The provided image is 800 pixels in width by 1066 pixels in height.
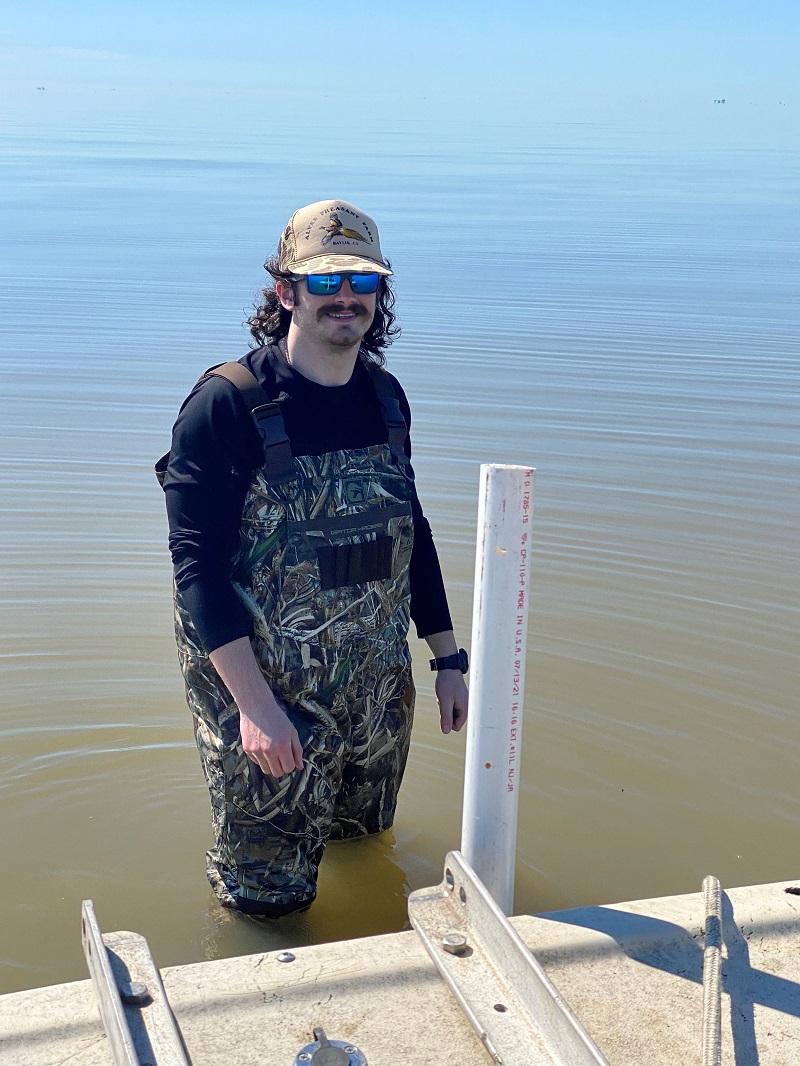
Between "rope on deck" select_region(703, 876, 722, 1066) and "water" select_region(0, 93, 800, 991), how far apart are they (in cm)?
142

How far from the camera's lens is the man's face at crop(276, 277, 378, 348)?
390cm

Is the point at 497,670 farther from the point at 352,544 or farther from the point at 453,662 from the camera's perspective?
the point at 453,662

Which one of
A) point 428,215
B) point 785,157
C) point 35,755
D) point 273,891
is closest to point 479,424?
point 35,755

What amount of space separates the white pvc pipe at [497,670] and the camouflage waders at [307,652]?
2.16ft

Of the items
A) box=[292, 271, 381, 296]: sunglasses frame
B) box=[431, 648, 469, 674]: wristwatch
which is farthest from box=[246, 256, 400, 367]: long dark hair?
box=[431, 648, 469, 674]: wristwatch

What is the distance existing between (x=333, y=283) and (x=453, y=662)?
1363 millimetres

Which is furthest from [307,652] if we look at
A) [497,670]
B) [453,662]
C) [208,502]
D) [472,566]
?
[472,566]

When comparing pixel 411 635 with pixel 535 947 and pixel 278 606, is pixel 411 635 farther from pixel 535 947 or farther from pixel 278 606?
pixel 535 947

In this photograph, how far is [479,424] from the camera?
11.1 meters

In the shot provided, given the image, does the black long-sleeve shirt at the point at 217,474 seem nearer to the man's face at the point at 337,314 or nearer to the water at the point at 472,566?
the man's face at the point at 337,314

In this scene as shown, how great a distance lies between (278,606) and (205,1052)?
1383 millimetres

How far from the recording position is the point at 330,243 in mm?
3963

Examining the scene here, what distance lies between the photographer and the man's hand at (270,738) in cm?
377

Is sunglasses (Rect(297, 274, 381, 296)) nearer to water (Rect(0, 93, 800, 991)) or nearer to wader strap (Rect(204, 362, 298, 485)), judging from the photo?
wader strap (Rect(204, 362, 298, 485))
